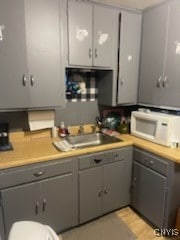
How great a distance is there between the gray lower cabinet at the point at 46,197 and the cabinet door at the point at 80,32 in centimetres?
104

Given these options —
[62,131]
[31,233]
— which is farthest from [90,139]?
[31,233]

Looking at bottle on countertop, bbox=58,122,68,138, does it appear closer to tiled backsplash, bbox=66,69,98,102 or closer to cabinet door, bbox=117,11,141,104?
tiled backsplash, bbox=66,69,98,102

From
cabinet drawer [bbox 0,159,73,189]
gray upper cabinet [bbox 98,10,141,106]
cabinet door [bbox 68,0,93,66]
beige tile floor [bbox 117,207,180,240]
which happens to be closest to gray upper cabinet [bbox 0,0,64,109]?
cabinet door [bbox 68,0,93,66]

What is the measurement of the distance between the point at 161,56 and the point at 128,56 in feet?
1.21

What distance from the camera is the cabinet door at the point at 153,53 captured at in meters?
2.00

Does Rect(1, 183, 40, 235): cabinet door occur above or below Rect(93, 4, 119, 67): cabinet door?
below

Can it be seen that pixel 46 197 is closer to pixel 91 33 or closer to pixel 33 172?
pixel 33 172

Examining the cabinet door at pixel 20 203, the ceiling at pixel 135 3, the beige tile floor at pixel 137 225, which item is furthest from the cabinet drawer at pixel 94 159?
the ceiling at pixel 135 3

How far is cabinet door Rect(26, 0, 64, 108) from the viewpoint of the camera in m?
1.66

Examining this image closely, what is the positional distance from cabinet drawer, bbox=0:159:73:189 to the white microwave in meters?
0.92

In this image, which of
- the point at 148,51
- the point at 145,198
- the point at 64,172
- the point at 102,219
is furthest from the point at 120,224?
the point at 148,51

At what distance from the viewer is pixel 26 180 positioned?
1.60 meters

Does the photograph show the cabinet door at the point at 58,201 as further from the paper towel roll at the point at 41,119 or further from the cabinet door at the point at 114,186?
the paper towel roll at the point at 41,119

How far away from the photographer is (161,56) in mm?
2031
